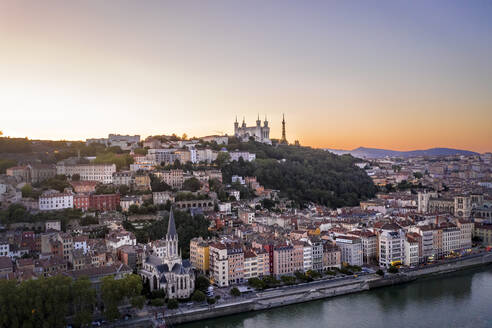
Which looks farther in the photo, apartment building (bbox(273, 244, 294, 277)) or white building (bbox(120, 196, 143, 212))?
white building (bbox(120, 196, 143, 212))

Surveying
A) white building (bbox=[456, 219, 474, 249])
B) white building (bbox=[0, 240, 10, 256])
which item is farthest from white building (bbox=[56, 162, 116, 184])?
white building (bbox=[456, 219, 474, 249])

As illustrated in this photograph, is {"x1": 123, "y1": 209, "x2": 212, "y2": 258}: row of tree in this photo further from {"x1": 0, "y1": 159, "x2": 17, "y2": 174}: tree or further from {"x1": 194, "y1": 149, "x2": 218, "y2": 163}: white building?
{"x1": 194, "y1": 149, "x2": 218, "y2": 163}: white building

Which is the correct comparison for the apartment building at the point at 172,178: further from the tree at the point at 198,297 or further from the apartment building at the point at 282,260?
the tree at the point at 198,297

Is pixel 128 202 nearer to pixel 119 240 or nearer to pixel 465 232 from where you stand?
pixel 119 240

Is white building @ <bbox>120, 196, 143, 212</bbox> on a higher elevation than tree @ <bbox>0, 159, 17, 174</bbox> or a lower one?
lower

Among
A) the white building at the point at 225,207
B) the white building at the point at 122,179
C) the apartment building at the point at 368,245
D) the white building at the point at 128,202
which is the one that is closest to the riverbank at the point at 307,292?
the apartment building at the point at 368,245

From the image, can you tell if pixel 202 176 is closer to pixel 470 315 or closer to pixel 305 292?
pixel 305 292

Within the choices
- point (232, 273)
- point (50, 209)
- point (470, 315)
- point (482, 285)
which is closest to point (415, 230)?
point (482, 285)
